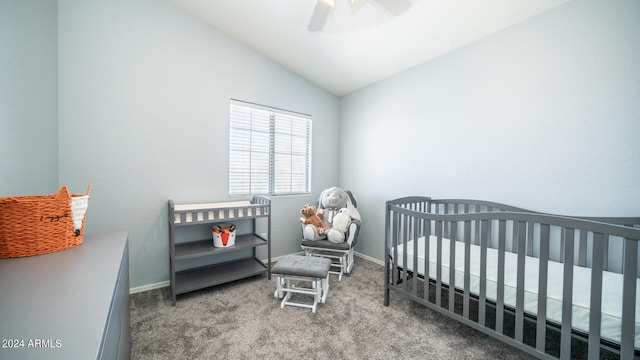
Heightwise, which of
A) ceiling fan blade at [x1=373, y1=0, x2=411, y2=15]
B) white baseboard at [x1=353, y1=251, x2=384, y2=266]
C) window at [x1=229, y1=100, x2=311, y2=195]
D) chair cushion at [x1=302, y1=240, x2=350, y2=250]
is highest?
ceiling fan blade at [x1=373, y1=0, x2=411, y2=15]

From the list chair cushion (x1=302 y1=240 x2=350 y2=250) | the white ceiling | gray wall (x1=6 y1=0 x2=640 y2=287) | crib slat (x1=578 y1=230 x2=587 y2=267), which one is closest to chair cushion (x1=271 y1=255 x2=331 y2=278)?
chair cushion (x1=302 y1=240 x2=350 y2=250)

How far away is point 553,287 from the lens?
51.7 inches

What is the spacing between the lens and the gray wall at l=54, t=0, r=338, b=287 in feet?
6.38

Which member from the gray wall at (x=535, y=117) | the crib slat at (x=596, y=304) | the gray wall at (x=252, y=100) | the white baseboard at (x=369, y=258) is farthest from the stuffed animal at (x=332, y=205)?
the crib slat at (x=596, y=304)

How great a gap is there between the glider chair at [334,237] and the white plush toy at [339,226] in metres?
0.01

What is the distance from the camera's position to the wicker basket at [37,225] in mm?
973

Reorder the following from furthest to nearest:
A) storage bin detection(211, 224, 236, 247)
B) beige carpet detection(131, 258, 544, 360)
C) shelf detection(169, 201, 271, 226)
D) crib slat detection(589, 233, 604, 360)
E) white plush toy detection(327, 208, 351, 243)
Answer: white plush toy detection(327, 208, 351, 243)
storage bin detection(211, 224, 236, 247)
shelf detection(169, 201, 271, 226)
beige carpet detection(131, 258, 544, 360)
crib slat detection(589, 233, 604, 360)

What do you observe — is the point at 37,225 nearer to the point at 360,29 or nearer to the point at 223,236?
the point at 223,236

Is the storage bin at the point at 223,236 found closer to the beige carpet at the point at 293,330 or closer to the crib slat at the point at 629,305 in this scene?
the beige carpet at the point at 293,330

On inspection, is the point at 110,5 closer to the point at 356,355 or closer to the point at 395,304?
the point at 356,355

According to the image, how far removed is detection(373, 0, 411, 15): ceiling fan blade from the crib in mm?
1571

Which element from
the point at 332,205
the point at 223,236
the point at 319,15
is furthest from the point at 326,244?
the point at 319,15

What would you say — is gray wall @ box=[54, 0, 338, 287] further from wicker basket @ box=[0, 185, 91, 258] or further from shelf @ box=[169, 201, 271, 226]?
wicker basket @ box=[0, 185, 91, 258]

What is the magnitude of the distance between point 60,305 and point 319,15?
6.96 ft
